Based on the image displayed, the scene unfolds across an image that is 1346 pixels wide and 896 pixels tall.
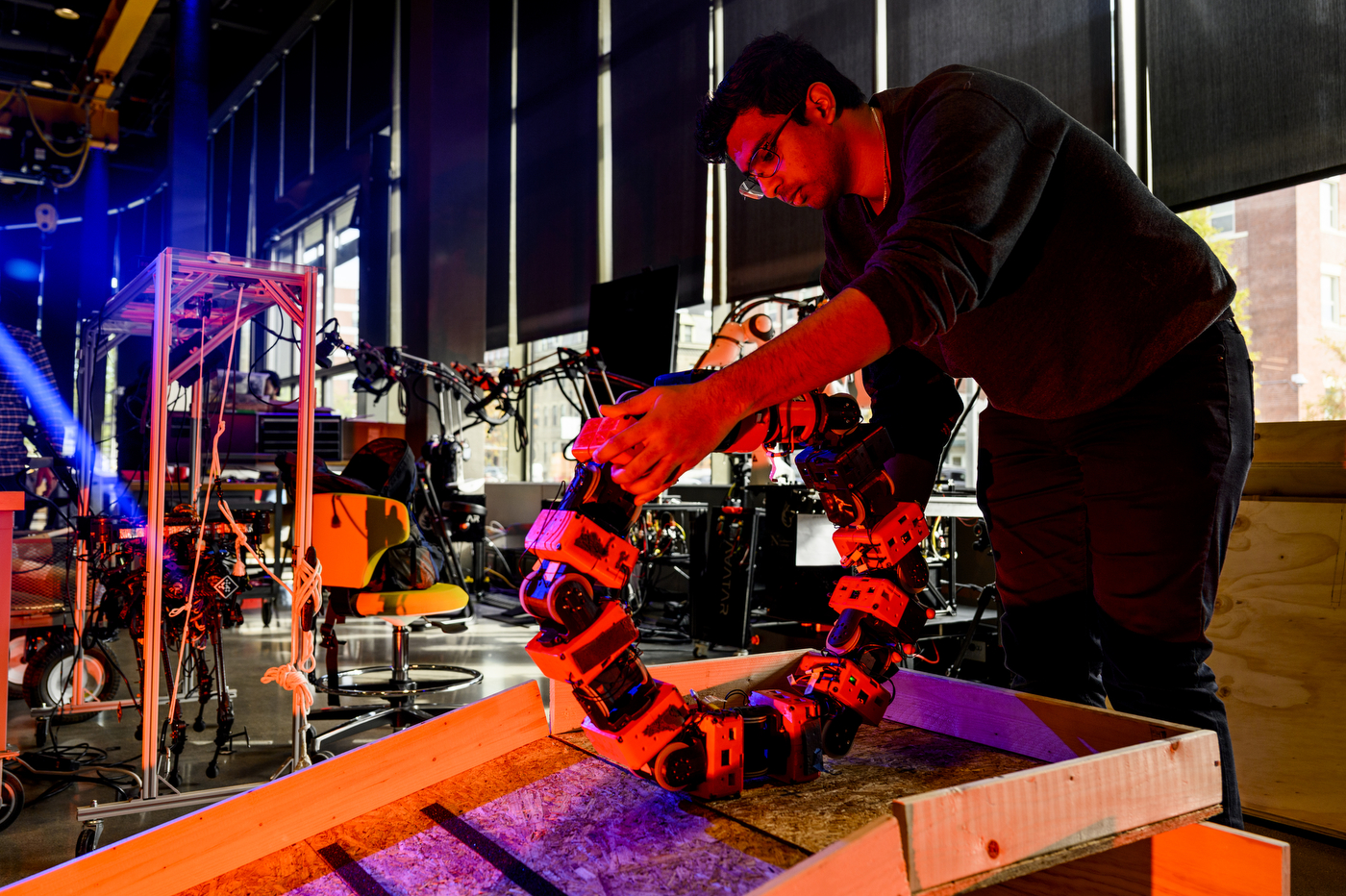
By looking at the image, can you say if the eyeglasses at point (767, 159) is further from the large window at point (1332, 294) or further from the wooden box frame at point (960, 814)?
the large window at point (1332, 294)

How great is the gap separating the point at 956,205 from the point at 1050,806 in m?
0.61

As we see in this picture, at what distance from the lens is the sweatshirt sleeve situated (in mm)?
865

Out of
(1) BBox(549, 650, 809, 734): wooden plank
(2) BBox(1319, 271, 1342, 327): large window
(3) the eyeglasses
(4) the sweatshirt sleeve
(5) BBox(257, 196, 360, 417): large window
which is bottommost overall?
(1) BBox(549, 650, 809, 734): wooden plank

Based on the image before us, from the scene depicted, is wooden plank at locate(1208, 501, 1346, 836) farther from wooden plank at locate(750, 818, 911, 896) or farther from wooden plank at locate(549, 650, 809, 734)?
wooden plank at locate(750, 818, 911, 896)

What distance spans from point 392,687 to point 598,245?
4.29 m

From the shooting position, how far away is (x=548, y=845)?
0.94 metres

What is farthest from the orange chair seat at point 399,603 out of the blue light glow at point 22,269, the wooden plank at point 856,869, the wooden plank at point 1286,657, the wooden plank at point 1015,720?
the blue light glow at point 22,269

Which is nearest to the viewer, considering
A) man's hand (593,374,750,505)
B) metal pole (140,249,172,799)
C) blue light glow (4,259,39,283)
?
man's hand (593,374,750,505)

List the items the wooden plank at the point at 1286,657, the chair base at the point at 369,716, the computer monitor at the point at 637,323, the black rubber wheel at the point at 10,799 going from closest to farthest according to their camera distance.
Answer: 1. the wooden plank at the point at 1286,657
2. the black rubber wheel at the point at 10,799
3. the chair base at the point at 369,716
4. the computer monitor at the point at 637,323

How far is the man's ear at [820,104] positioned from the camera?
1.15 metres

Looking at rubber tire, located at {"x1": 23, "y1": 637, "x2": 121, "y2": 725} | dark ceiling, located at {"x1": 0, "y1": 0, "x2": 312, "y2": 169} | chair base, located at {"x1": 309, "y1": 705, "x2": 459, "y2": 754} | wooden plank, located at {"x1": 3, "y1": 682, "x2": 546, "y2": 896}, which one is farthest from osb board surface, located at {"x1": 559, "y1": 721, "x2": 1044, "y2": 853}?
dark ceiling, located at {"x1": 0, "y1": 0, "x2": 312, "y2": 169}

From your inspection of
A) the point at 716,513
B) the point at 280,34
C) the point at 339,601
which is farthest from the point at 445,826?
the point at 280,34

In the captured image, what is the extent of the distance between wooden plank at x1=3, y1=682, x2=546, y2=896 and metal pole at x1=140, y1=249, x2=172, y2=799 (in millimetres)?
1196

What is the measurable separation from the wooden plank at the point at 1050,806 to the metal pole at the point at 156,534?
189 centimetres
